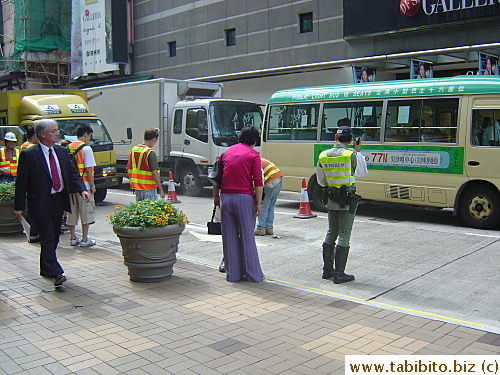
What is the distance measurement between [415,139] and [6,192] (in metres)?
8.08

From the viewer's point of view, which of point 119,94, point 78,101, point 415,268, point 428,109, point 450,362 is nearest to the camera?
point 450,362

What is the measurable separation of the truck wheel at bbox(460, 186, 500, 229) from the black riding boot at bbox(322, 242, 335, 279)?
4.85 meters

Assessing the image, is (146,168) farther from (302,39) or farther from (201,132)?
(302,39)

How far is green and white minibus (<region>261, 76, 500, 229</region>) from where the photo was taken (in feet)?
35.3

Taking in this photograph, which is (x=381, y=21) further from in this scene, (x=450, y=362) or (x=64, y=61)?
(x=64, y=61)

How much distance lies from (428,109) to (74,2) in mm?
28794

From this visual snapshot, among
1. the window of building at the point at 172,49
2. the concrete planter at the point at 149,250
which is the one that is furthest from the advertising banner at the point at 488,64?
the window of building at the point at 172,49

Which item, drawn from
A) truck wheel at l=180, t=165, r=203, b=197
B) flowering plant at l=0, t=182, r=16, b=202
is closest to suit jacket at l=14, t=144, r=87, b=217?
flowering plant at l=0, t=182, r=16, b=202

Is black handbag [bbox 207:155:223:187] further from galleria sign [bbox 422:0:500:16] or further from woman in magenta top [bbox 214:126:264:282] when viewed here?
galleria sign [bbox 422:0:500:16]

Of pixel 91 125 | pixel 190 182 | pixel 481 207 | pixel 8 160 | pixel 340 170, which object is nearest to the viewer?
pixel 340 170

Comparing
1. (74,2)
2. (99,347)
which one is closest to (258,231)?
(99,347)

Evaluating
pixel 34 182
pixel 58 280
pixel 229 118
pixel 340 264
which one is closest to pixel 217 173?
pixel 340 264

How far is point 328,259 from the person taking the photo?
7176mm

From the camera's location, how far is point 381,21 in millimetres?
19781
